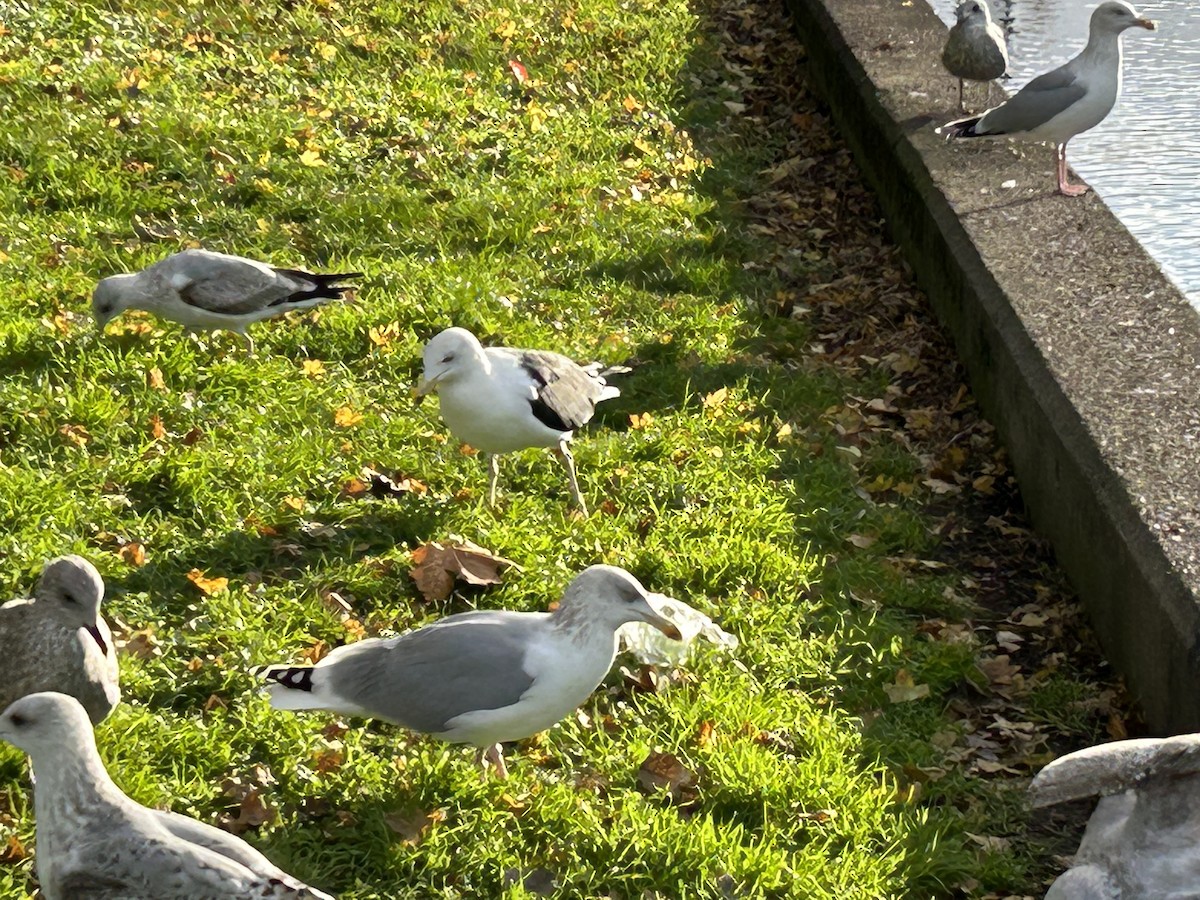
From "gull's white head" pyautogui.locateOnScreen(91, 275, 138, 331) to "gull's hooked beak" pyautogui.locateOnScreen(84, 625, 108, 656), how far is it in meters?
2.40

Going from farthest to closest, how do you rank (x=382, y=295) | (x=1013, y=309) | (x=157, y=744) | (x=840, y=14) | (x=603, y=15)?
(x=603, y=15) < (x=840, y=14) < (x=382, y=295) < (x=1013, y=309) < (x=157, y=744)

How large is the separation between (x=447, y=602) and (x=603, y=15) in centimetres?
754

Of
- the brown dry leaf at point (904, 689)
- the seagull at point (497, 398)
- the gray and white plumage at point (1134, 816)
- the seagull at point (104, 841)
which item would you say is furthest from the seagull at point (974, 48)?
the seagull at point (104, 841)

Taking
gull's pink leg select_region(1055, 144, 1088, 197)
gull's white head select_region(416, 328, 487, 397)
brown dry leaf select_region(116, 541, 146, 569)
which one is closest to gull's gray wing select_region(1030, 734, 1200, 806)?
gull's white head select_region(416, 328, 487, 397)

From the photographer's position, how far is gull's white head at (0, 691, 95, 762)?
3355mm

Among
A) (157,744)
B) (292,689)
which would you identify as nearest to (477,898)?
(292,689)

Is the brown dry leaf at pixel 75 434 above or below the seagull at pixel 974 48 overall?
below

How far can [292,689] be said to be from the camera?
4.09 metres

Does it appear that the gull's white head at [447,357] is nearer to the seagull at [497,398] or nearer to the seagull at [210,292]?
the seagull at [497,398]

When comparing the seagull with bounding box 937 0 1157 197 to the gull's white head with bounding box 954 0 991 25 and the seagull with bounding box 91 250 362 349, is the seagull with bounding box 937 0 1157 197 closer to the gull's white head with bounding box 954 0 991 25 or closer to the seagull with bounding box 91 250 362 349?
the gull's white head with bounding box 954 0 991 25

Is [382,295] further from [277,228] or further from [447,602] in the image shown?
[447,602]

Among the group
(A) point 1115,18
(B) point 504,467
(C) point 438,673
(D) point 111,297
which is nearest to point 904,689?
(C) point 438,673

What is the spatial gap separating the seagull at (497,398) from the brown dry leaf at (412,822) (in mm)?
1672

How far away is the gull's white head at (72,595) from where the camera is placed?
4.07m
